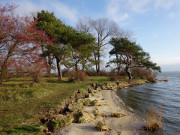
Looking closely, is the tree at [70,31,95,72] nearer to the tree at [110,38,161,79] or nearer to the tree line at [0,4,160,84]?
the tree line at [0,4,160,84]

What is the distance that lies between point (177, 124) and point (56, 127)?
6.00m

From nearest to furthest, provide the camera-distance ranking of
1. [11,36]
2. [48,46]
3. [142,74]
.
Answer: [11,36] → [48,46] → [142,74]

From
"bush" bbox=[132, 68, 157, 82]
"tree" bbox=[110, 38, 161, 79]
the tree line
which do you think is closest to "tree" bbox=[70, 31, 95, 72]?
the tree line

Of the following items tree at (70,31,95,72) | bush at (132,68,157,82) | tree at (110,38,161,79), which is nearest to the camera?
tree at (70,31,95,72)

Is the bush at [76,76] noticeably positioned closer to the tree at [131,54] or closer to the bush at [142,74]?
the tree at [131,54]

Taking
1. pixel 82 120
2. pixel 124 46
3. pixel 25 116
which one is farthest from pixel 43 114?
pixel 124 46

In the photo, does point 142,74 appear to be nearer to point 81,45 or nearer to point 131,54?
point 131,54

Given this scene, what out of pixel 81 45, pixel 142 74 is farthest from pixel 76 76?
pixel 142 74

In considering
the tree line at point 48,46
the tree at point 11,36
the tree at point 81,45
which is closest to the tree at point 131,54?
the tree line at point 48,46

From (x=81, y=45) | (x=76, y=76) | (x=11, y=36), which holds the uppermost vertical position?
(x=81, y=45)

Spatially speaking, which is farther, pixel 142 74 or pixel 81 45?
pixel 142 74

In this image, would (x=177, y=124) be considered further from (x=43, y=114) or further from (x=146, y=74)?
(x=146, y=74)

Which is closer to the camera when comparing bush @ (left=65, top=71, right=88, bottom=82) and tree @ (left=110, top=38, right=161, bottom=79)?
bush @ (left=65, top=71, right=88, bottom=82)

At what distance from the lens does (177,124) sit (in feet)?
18.2
